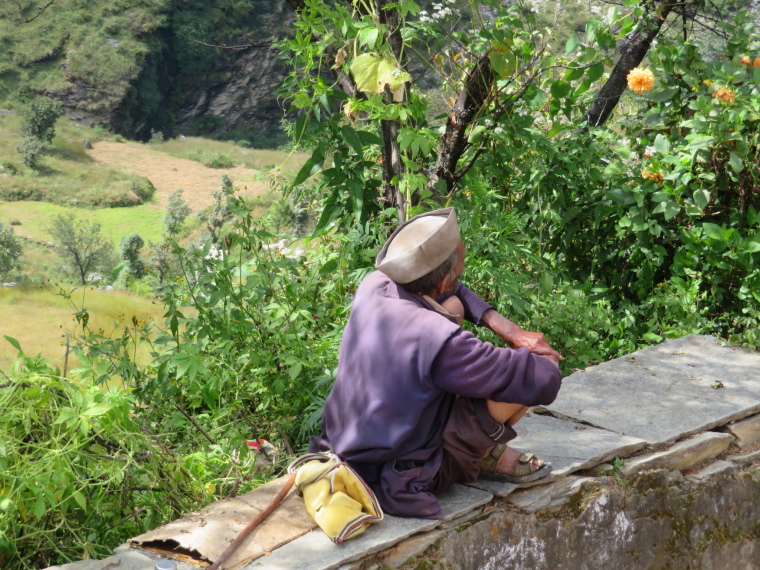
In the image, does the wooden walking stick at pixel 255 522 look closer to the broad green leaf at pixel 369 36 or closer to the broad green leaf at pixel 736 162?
the broad green leaf at pixel 369 36

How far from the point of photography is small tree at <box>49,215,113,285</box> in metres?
10.3

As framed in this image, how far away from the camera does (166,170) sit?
14289 mm

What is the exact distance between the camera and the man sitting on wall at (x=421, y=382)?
1668mm

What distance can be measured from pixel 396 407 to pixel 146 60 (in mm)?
21276

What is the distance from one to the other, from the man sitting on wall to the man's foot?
0.24 feet

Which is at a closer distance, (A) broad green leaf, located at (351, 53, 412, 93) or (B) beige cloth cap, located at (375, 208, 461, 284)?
(B) beige cloth cap, located at (375, 208, 461, 284)

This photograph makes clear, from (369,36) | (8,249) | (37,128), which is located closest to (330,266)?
(369,36)

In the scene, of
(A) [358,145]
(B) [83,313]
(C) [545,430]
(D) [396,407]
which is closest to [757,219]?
(C) [545,430]

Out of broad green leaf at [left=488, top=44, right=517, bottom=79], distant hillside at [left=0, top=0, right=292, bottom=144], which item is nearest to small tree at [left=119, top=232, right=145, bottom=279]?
distant hillside at [left=0, top=0, right=292, bottom=144]

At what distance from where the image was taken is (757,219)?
11.4 ft

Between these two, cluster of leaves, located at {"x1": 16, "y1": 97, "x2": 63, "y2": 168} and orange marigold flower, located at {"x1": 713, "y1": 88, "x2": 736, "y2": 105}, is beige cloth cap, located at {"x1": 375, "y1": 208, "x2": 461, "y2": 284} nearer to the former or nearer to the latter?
orange marigold flower, located at {"x1": 713, "y1": 88, "x2": 736, "y2": 105}

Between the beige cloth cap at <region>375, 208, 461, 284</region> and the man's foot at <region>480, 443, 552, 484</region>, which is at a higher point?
the beige cloth cap at <region>375, 208, 461, 284</region>

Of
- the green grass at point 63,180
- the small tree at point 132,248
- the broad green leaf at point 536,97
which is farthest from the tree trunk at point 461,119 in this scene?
the green grass at point 63,180

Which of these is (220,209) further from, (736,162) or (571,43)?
(736,162)
